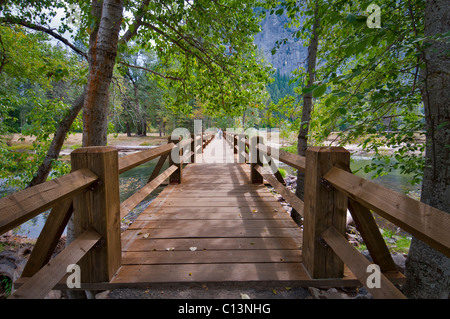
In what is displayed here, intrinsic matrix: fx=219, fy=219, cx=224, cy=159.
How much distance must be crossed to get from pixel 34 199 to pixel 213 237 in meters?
1.82

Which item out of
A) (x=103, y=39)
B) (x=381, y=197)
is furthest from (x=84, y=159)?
(x=381, y=197)

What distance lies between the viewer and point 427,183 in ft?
7.71

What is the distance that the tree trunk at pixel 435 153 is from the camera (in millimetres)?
2102

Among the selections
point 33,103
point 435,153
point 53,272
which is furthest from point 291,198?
point 33,103

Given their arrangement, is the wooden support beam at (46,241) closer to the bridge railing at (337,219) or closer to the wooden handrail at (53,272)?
the wooden handrail at (53,272)

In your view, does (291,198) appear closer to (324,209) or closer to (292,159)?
(292,159)

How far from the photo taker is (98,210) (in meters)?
1.68

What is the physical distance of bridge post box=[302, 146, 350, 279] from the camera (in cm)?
168

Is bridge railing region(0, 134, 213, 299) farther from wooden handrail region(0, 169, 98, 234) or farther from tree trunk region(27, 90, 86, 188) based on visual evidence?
tree trunk region(27, 90, 86, 188)

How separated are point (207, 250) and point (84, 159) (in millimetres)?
1420

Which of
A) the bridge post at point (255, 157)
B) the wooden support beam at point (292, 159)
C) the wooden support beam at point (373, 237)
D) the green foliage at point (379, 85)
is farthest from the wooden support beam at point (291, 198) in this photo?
the bridge post at point (255, 157)

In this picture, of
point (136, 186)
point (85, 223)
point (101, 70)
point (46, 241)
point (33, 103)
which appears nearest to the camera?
point (46, 241)

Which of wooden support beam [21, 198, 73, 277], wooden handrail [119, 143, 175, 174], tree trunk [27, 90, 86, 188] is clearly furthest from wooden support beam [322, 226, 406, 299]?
tree trunk [27, 90, 86, 188]

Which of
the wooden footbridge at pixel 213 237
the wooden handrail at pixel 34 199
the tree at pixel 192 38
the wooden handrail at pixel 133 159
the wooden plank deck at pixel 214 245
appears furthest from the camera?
the tree at pixel 192 38
